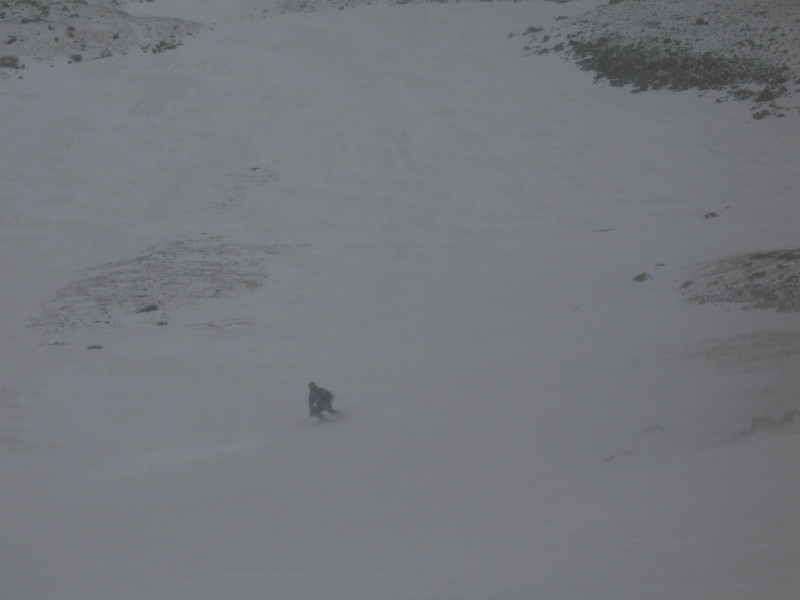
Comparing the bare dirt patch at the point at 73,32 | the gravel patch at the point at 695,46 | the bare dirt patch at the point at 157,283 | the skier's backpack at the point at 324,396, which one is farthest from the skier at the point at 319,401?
the bare dirt patch at the point at 73,32

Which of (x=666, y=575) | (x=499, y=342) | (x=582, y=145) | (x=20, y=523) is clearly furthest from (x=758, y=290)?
(x=582, y=145)

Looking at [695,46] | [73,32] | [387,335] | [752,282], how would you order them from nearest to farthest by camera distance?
1. [752,282]
2. [387,335]
3. [695,46]
4. [73,32]

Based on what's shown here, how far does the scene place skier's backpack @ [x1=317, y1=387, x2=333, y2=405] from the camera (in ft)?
39.4

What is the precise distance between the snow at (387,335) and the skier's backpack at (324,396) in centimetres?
40

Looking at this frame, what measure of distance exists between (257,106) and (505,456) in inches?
1139

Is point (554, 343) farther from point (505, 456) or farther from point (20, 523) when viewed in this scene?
point (20, 523)

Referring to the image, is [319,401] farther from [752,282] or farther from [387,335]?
[752,282]

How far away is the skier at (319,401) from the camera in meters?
12.0

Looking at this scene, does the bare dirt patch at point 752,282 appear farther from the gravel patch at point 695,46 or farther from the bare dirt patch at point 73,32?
the bare dirt patch at point 73,32

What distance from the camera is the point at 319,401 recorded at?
1206 centimetres

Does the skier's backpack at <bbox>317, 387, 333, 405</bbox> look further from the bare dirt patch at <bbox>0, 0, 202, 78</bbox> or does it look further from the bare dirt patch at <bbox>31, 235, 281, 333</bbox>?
the bare dirt patch at <bbox>0, 0, 202, 78</bbox>

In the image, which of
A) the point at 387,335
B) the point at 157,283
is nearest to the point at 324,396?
the point at 387,335

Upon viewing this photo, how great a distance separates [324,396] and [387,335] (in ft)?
14.6

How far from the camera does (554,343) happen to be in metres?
14.5
